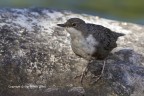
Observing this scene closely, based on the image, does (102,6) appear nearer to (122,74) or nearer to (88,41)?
(122,74)

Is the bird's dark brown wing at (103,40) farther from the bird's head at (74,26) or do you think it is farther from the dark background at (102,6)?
the dark background at (102,6)

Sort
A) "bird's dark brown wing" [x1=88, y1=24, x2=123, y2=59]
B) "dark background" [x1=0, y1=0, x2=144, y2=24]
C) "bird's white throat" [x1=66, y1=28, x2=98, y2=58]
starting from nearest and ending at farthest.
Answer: "bird's white throat" [x1=66, y1=28, x2=98, y2=58], "bird's dark brown wing" [x1=88, y1=24, x2=123, y2=59], "dark background" [x1=0, y1=0, x2=144, y2=24]

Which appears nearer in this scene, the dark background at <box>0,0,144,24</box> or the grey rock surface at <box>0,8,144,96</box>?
the grey rock surface at <box>0,8,144,96</box>

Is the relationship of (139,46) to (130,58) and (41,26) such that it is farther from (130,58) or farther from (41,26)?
(41,26)

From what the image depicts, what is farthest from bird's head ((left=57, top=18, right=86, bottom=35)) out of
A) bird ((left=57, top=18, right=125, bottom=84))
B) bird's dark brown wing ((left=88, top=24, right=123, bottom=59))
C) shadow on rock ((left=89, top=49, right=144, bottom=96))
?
shadow on rock ((left=89, top=49, right=144, bottom=96))

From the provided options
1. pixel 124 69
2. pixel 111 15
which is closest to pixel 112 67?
pixel 124 69

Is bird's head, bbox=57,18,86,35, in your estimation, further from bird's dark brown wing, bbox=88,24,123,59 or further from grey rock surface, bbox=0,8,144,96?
grey rock surface, bbox=0,8,144,96
